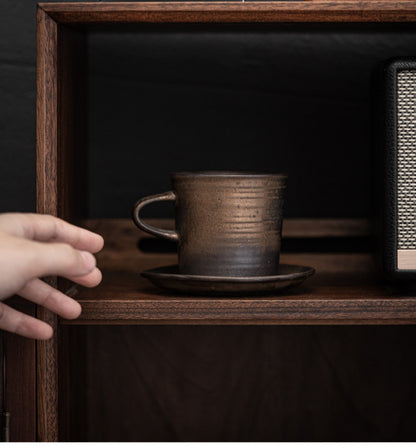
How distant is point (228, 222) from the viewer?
65 centimetres

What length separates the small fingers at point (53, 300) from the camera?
1.93 feet

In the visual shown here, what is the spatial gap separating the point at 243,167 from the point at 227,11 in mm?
386

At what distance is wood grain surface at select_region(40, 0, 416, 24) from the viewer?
0.61 m

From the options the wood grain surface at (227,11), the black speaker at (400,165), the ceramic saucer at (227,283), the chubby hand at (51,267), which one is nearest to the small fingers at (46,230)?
the chubby hand at (51,267)

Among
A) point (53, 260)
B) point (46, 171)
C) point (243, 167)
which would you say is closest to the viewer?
point (53, 260)

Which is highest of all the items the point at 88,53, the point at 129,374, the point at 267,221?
the point at 88,53

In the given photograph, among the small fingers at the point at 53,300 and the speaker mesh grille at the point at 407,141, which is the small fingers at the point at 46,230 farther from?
the speaker mesh grille at the point at 407,141

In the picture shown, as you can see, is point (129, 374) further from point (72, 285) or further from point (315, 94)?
point (315, 94)

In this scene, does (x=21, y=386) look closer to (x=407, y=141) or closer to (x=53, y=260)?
(x=53, y=260)

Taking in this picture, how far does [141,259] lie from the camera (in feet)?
3.08

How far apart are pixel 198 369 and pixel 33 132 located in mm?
531

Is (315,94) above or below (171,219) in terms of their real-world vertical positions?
above

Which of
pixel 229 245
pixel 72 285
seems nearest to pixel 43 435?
pixel 72 285

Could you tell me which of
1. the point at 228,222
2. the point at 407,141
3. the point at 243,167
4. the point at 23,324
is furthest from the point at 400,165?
the point at 23,324
